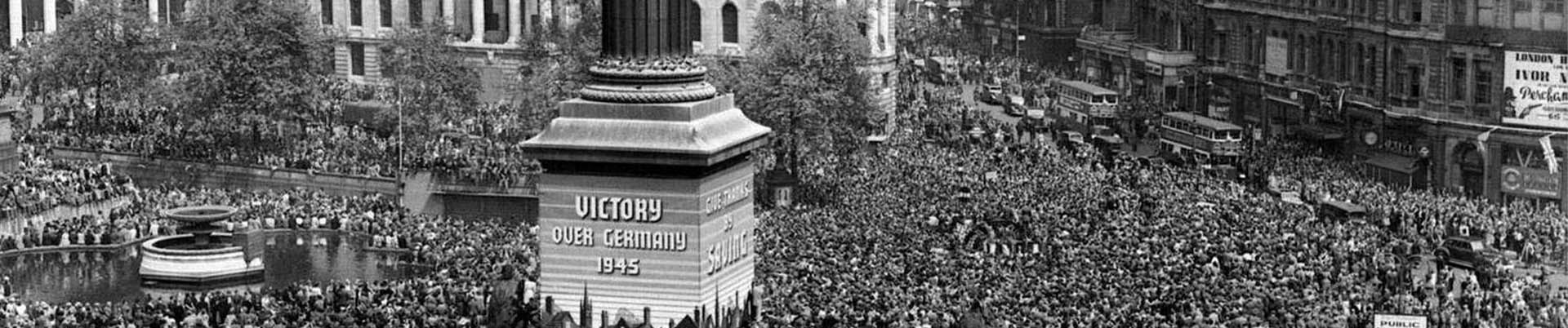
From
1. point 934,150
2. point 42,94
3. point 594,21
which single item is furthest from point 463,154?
point 42,94

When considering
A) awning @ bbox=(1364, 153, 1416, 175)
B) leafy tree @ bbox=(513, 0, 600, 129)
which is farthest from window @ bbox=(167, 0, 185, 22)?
awning @ bbox=(1364, 153, 1416, 175)

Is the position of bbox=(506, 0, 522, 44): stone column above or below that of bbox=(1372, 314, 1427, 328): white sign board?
above

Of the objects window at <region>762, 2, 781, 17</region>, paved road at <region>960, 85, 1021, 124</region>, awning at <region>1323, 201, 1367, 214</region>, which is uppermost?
window at <region>762, 2, 781, 17</region>

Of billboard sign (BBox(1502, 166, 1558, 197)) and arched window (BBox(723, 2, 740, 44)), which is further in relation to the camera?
arched window (BBox(723, 2, 740, 44))

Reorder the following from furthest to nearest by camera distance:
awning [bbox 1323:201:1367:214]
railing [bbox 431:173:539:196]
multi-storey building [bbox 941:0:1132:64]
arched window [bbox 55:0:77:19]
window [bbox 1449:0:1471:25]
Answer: multi-storey building [bbox 941:0:1132:64] → arched window [bbox 55:0:77:19] → window [bbox 1449:0:1471:25] → railing [bbox 431:173:539:196] → awning [bbox 1323:201:1367:214]

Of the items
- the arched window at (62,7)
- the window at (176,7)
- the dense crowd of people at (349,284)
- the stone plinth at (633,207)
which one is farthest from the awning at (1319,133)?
the arched window at (62,7)

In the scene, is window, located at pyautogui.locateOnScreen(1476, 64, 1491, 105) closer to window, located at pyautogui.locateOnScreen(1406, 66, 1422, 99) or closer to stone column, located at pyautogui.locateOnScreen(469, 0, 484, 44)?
window, located at pyautogui.locateOnScreen(1406, 66, 1422, 99)

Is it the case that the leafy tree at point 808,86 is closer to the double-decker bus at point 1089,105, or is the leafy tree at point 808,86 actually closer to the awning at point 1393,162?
the awning at point 1393,162
